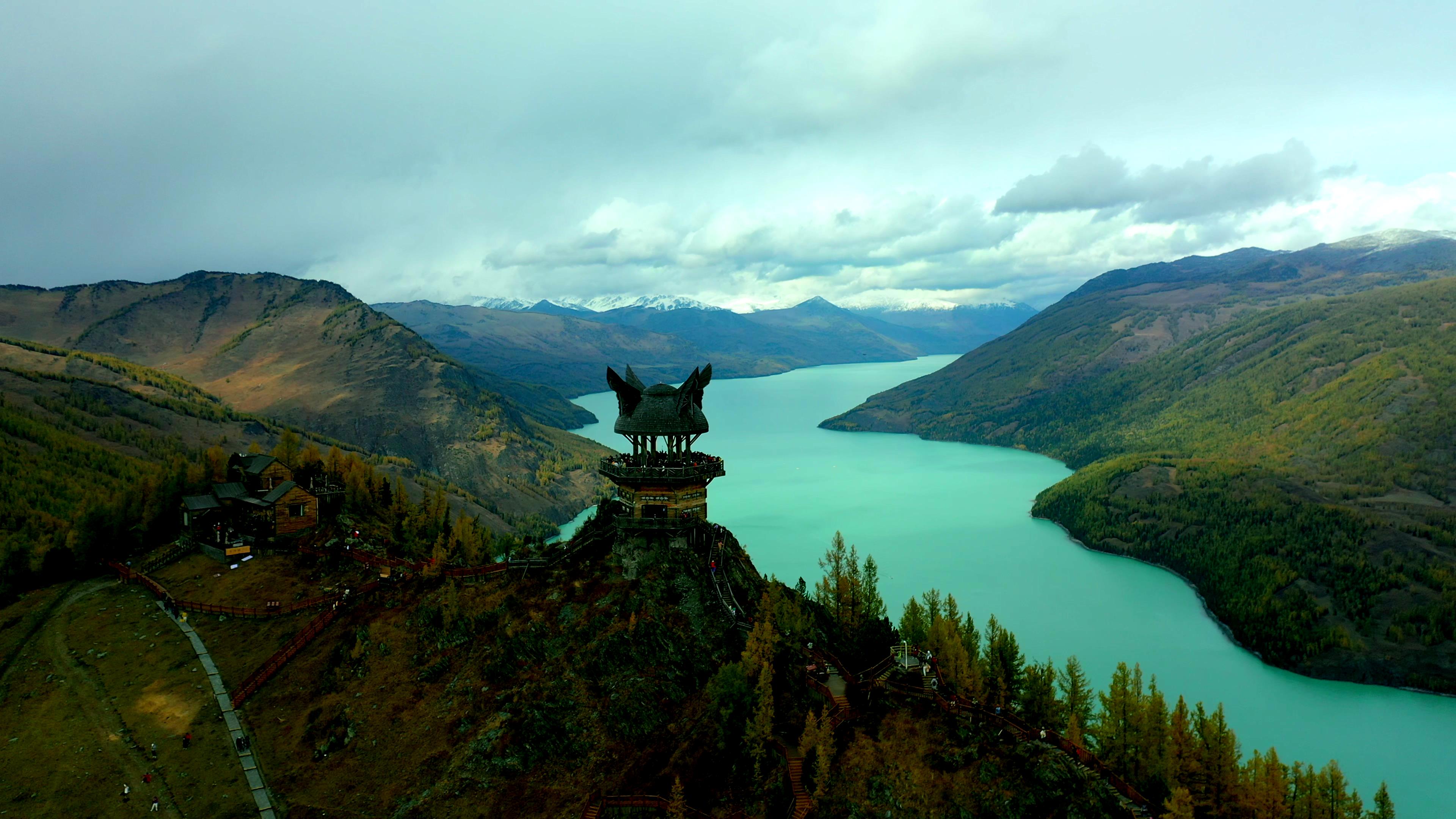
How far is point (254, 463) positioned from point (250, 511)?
8.47 m

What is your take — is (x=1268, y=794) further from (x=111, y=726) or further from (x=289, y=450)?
(x=289, y=450)

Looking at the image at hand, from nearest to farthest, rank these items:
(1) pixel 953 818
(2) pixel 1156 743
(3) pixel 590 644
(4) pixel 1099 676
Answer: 1. (1) pixel 953 818
2. (3) pixel 590 644
3. (2) pixel 1156 743
4. (4) pixel 1099 676

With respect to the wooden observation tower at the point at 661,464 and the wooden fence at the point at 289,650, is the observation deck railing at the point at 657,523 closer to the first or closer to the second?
the wooden observation tower at the point at 661,464

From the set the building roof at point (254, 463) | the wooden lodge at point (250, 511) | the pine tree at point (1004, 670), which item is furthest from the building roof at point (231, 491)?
the pine tree at point (1004, 670)

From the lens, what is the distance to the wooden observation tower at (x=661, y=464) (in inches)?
1790

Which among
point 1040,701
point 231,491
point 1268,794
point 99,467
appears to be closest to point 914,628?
point 1040,701

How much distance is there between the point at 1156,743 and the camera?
45750 millimetres

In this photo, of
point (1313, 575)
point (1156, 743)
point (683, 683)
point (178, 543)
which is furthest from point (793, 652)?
point (1313, 575)

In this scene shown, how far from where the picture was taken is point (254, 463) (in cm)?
7088

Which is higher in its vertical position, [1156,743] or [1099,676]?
[1156,743]

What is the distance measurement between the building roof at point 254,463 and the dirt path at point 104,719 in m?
17.2

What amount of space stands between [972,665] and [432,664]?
34.3 m

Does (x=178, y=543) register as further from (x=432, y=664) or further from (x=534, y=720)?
(x=534, y=720)

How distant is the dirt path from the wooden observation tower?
27.8 m
